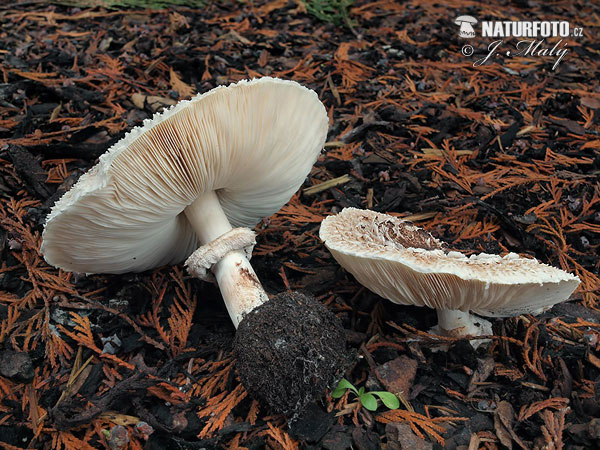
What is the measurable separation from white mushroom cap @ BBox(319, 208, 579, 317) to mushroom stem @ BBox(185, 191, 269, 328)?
0.53 meters

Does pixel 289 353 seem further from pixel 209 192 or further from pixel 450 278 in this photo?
pixel 209 192

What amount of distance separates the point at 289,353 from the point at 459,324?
100cm

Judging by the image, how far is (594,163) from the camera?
4.02 metres

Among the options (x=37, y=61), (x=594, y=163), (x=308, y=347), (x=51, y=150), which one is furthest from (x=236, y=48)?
(x=308, y=347)

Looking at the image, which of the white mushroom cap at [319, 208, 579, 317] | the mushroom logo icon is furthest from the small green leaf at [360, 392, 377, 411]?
the mushroom logo icon

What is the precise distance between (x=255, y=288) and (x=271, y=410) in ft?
2.27

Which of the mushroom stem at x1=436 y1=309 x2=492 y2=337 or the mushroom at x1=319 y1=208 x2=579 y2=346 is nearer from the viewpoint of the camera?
the mushroom at x1=319 y1=208 x2=579 y2=346

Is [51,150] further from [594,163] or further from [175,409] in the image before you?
[594,163]

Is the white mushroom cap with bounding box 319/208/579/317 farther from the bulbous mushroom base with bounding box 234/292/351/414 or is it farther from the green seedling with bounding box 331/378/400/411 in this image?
the green seedling with bounding box 331/378/400/411

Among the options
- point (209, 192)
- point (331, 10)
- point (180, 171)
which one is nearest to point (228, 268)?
point (209, 192)

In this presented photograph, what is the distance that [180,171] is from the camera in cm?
254

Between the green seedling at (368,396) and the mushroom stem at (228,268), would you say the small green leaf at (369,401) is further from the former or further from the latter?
the mushroom stem at (228,268)

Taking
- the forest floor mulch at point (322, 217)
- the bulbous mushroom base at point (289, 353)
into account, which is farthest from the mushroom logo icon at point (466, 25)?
the bulbous mushroom base at point (289, 353)

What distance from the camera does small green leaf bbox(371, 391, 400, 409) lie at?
2.45m
